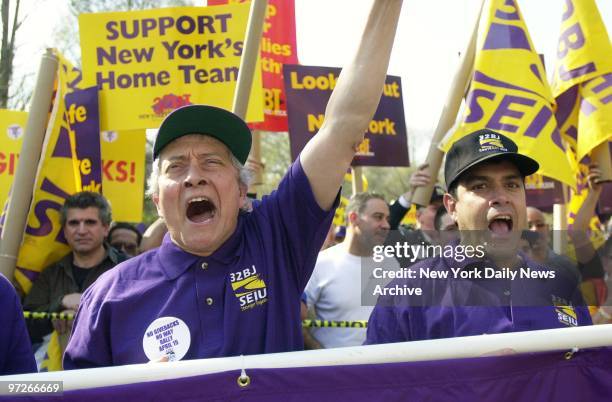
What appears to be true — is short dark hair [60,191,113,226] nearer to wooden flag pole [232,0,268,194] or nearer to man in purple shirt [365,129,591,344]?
wooden flag pole [232,0,268,194]

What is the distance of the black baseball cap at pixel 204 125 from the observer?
7.85ft

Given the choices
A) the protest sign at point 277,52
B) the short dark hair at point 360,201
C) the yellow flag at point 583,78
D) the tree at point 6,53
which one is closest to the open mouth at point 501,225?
the yellow flag at point 583,78

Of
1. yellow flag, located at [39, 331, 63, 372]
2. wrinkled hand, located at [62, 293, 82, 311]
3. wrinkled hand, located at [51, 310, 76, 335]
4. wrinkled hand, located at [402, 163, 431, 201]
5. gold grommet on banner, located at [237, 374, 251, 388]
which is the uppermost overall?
wrinkled hand, located at [402, 163, 431, 201]

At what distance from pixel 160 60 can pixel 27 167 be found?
4.56 ft

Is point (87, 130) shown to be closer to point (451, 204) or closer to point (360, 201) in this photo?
point (360, 201)

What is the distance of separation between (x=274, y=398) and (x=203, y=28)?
4.12 m

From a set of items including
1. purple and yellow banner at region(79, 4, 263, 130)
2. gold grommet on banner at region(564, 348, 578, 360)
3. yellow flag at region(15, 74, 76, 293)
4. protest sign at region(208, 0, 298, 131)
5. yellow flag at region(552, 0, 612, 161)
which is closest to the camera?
gold grommet on banner at region(564, 348, 578, 360)

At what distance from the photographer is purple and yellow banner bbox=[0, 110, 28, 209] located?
5.80 metres

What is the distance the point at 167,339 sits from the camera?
2156mm

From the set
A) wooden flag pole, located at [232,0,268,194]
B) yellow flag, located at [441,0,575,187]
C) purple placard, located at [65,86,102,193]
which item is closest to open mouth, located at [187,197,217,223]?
wooden flag pole, located at [232,0,268,194]

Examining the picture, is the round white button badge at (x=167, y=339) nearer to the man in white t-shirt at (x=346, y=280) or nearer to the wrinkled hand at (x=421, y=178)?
the man in white t-shirt at (x=346, y=280)

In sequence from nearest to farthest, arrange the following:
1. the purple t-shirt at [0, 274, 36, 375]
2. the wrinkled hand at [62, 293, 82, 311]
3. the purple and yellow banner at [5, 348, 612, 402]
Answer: the purple and yellow banner at [5, 348, 612, 402]
the purple t-shirt at [0, 274, 36, 375]
the wrinkled hand at [62, 293, 82, 311]

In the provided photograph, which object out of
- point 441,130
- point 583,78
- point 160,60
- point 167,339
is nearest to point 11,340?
point 167,339

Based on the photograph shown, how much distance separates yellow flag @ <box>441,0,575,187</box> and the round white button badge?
291 cm
